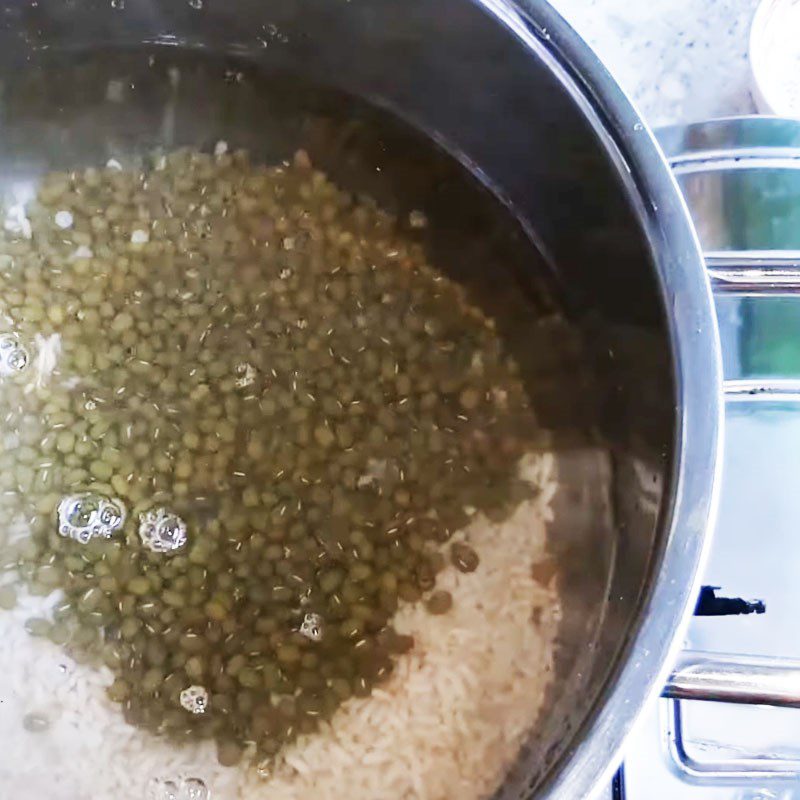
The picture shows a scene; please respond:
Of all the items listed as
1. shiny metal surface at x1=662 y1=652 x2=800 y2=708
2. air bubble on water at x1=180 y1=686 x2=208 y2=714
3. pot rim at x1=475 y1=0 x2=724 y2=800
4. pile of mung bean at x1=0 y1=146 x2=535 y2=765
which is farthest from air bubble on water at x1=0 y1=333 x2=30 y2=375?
shiny metal surface at x1=662 y1=652 x2=800 y2=708

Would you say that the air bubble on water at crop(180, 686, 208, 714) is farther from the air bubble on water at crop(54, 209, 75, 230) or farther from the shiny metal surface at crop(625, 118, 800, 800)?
the air bubble on water at crop(54, 209, 75, 230)

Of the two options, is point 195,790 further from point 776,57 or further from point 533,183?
point 776,57

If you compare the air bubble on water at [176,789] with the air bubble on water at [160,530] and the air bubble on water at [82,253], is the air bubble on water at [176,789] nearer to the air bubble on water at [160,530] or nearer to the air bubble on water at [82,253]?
the air bubble on water at [160,530]

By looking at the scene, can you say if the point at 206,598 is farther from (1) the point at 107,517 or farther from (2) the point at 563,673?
(2) the point at 563,673

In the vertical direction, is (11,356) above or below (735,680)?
above

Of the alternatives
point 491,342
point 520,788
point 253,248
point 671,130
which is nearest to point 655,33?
point 671,130

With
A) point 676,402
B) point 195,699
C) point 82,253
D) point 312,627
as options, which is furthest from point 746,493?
point 82,253

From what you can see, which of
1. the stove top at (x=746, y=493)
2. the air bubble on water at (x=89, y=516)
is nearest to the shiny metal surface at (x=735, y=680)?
the stove top at (x=746, y=493)
